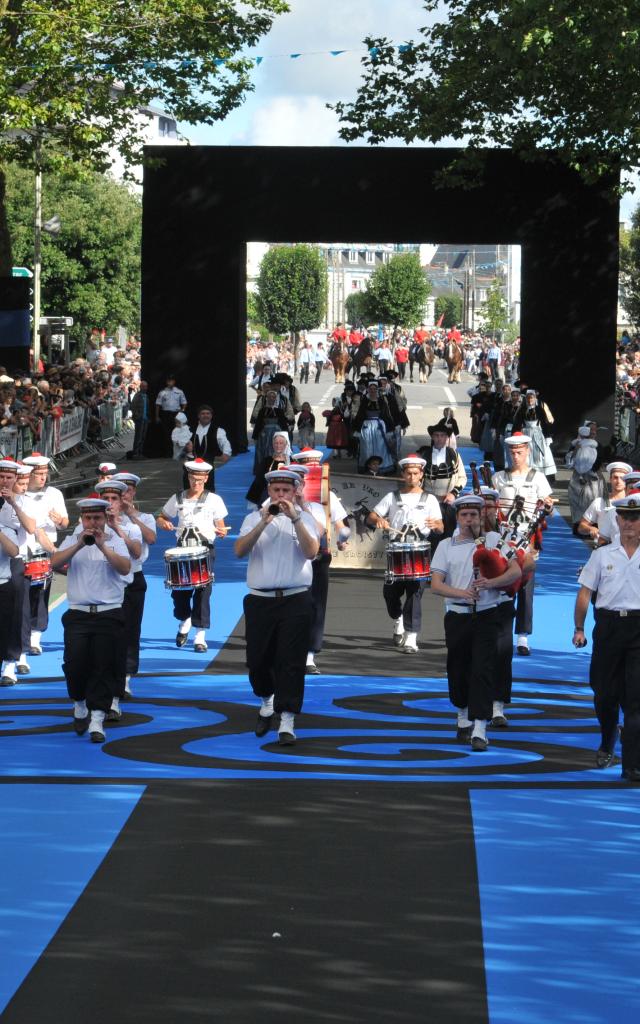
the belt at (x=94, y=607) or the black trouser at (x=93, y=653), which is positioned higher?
the belt at (x=94, y=607)

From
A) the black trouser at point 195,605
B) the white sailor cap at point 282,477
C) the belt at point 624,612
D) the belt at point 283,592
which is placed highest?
the white sailor cap at point 282,477

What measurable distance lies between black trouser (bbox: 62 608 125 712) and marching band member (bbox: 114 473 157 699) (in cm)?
96

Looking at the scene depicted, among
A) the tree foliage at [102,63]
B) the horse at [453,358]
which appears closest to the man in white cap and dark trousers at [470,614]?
the tree foliage at [102,63]

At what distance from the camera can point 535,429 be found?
27.5 metres

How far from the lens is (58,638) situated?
17266 mm

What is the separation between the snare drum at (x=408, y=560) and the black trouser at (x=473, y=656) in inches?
133

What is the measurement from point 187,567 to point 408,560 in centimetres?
198

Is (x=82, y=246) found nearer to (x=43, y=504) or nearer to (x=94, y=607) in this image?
(x=43, y=504)

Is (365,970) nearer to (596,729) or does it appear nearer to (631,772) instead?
(631,772)

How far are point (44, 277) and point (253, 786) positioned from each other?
203 ft

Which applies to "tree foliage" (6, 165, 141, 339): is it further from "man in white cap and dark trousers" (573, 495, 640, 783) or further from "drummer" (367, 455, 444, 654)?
"man in white cap and dark trousers" (573, 495, 640, 783)

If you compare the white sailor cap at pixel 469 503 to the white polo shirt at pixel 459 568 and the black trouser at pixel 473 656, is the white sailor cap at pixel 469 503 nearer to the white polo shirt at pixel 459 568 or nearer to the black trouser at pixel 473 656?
the white polo shirt at pixel 459 568

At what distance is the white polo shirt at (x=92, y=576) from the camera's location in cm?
1236

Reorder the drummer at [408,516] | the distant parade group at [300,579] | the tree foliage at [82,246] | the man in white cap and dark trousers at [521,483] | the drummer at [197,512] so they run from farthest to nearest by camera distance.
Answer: the tree foliage at [82,246] → the drummer at [408,516] → the drummer at [197,512] → the man in white cap and dark trousers at [521,483] → the distant parade group at [300,579]
